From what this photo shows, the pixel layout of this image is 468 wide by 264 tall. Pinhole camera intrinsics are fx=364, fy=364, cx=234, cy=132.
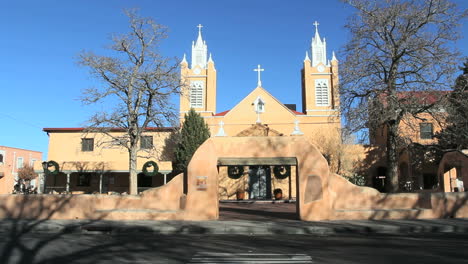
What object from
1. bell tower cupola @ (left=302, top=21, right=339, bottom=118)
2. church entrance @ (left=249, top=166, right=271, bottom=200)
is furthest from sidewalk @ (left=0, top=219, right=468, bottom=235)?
bell tower cupola @ (left=302, top=21, right=339, bottom=118)

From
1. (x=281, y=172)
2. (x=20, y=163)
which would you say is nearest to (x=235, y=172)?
(x=281, y=172)

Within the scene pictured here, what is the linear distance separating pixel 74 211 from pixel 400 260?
12.4m

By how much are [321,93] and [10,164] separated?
3965 centimetres

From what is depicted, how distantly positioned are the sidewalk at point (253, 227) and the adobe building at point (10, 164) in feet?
113

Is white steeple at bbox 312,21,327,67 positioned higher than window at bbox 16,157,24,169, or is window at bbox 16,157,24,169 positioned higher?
white steeple at bbox 312,21,327,67

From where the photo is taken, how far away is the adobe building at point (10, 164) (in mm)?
43062

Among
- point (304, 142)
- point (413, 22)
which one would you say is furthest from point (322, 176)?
point (413, 22)

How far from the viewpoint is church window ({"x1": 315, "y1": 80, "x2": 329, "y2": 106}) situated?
1567 inches

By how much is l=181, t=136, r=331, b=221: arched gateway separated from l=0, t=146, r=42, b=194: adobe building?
36.0m

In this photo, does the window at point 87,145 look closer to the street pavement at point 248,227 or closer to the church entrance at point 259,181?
the church entrance at point 259,181

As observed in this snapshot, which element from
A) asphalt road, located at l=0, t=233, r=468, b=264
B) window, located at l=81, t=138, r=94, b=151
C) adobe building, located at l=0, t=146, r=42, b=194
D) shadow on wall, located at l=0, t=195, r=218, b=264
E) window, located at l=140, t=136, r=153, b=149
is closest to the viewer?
asphalt road, located at l=0, t=233, r=468, b=264

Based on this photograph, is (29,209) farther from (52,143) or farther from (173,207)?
(52,143)

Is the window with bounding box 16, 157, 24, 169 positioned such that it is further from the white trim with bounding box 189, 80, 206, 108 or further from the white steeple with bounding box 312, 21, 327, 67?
the white steeple with bounding box 312, 21, 327, 67

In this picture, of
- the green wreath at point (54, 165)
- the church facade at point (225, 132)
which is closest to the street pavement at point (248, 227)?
the church facade at point (225, 132)
